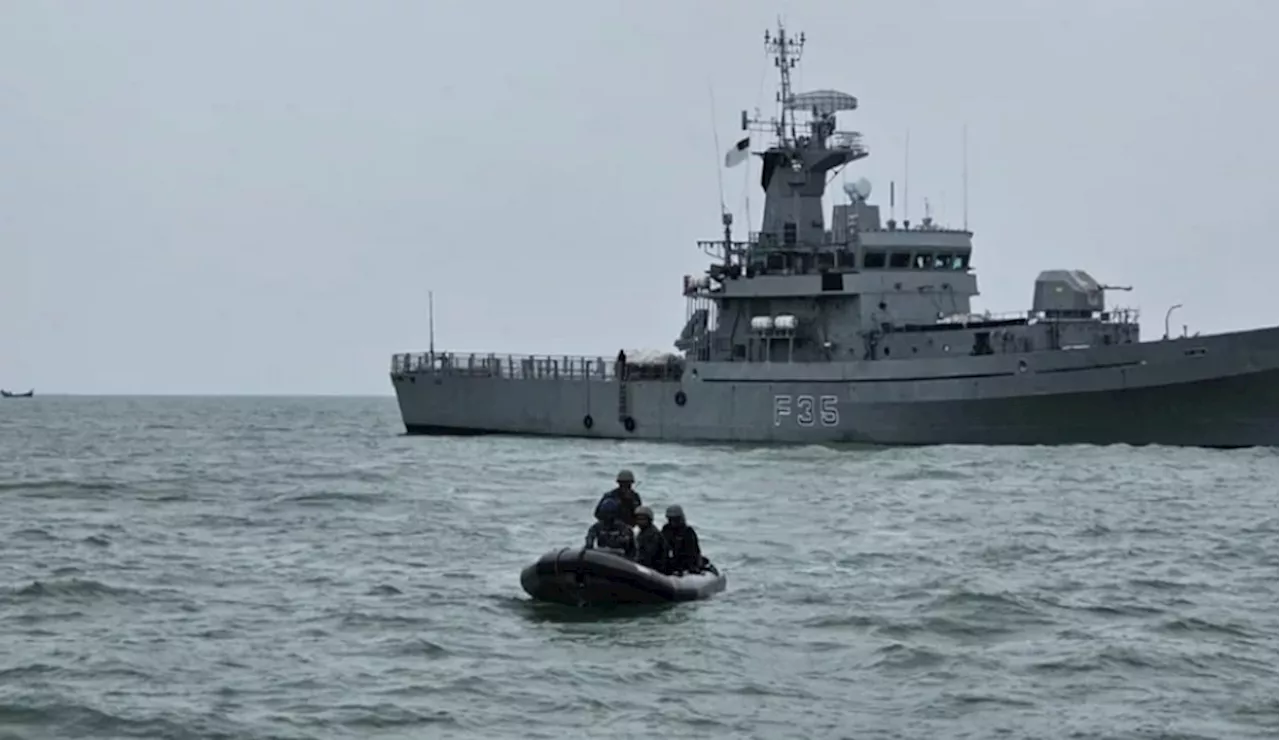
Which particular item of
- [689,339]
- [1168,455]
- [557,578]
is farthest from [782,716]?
[689,339]

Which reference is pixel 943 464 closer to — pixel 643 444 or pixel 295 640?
pixel 643 444

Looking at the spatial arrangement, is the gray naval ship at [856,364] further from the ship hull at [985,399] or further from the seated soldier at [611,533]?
the seated soldier at [611,533]

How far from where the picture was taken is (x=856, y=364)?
167 ft

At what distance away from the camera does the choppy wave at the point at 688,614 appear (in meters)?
17.1

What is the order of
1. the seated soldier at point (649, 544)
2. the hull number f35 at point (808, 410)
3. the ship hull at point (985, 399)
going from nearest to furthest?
the seated soldier at point (649, 544) → the ship hull at point (985, 399) → the hull number f35 at point (808, 410)

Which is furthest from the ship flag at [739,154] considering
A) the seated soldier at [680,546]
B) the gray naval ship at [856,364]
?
the seated soldier at [680,546]

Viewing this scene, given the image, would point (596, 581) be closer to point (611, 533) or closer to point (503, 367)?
point (611, 533)

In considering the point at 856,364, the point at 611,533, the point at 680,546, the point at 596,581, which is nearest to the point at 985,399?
the point at 856,364

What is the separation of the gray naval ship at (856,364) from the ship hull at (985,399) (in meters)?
0.05

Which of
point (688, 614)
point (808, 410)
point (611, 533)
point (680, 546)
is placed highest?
point (808, 410)

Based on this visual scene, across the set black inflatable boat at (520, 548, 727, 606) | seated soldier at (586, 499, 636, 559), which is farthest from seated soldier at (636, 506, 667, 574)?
black inflatable boat at (520, 548, 727, 606)

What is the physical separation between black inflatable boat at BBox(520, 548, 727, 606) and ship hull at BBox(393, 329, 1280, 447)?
25989 millimetres

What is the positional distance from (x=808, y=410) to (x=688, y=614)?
30397 mm

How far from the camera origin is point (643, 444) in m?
57.8
